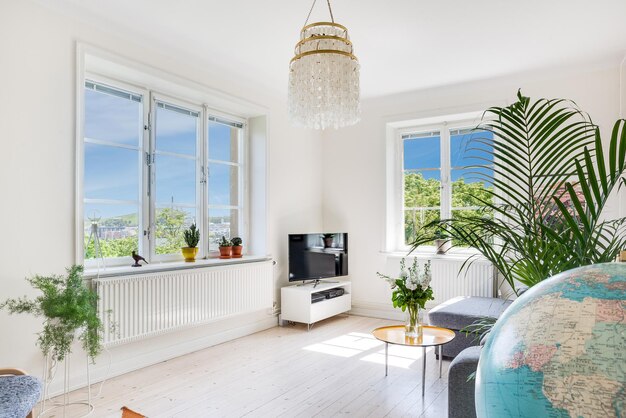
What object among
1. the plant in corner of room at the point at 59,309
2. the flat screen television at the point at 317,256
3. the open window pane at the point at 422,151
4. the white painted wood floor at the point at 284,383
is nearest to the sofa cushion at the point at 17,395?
the plant in corner of room at the point at 59,309

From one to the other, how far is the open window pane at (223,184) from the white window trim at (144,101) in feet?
0.26

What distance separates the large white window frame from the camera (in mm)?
3188

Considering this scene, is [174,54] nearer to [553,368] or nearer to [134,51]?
[134,51]

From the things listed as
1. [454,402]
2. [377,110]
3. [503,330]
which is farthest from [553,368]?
[377,110]

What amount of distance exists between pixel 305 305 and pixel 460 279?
5.74 feet

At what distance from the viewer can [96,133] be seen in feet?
11.8

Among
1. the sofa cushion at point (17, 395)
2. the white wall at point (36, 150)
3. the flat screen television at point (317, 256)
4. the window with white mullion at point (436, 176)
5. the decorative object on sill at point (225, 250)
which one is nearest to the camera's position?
the sofa cushion at point (17, 395)

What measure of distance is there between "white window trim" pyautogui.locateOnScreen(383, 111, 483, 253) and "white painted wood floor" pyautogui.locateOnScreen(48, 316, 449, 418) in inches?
60.8

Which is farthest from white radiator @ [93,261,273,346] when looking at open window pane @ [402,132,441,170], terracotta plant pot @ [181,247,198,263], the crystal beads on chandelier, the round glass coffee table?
open window pane @ [402,132,441,170]

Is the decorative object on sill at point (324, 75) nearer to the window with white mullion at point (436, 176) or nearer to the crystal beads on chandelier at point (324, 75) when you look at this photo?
the crystal beads on chandelier at point (324, 75)

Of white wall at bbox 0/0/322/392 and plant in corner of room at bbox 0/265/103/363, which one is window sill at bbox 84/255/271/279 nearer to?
white wall at bbox 0/0/322/392

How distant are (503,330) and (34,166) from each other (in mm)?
3125

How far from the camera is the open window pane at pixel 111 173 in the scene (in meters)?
3.55

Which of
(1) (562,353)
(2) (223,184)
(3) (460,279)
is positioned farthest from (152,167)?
(1) (562,353)
